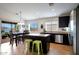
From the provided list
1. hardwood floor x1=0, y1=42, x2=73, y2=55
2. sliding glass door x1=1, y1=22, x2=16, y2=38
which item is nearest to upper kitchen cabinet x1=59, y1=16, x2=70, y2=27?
hardwood floor x1=0, y1=42, x2=73, y2=55

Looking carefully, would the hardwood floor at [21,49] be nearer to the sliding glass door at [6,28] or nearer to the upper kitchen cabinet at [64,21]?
the sliding glass door at [6,28]

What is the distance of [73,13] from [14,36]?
1.54 m

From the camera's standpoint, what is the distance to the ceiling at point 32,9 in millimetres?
2625

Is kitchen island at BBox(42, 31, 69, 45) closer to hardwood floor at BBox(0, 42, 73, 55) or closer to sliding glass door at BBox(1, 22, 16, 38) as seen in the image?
hardwood floor at BBox(0, 42, 73, 55)

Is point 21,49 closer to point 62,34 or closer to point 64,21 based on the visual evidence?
point 62,34

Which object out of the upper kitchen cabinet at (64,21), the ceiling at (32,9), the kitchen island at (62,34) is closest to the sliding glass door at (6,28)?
the ceiling at (32,9)

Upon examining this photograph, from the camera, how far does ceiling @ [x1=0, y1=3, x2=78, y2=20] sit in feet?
8.61

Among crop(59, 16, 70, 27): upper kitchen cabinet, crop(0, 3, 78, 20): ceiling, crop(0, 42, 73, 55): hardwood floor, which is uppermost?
crop(0, 3, 78, 20): ceiling

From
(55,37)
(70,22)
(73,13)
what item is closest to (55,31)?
(55,37)

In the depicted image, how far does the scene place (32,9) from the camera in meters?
2.69

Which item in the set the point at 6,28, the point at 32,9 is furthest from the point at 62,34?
the point at 6,28

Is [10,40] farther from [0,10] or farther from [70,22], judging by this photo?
[70,22]

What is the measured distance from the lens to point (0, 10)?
2629 millimetres
